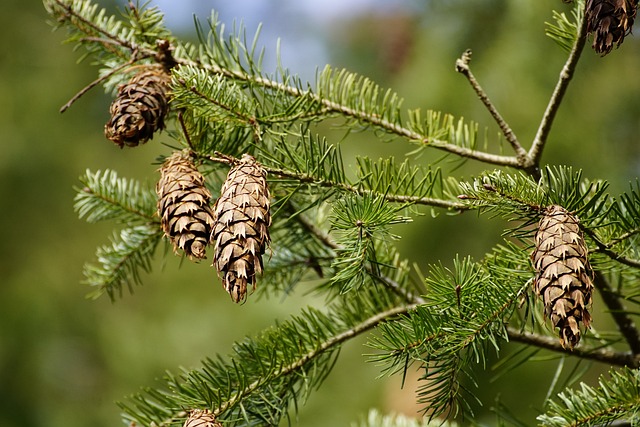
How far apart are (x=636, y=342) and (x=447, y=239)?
4.49 ft

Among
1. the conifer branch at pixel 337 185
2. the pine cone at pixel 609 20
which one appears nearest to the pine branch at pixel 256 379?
the conifer branch at pixel 337 185

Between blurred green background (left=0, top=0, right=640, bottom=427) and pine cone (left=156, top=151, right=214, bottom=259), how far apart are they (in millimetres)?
1324

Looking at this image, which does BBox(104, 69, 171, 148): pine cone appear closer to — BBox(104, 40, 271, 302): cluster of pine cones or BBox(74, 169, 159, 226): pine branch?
BBox(104, 40, 271, 302): cluster of pine cones

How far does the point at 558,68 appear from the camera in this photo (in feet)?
6.19

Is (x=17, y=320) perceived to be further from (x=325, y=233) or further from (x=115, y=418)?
(x=325, y=233)

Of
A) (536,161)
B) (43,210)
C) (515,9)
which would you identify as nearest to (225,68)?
(536,161)

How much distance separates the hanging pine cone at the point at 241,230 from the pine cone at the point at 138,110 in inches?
6.3

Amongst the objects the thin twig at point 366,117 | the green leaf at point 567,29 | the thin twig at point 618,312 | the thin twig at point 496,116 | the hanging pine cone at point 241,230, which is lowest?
the hanging pine cone at point 241,230

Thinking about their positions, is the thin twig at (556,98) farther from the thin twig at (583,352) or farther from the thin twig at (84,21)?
the thin twig at (84,21)

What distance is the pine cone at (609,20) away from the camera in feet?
2.15

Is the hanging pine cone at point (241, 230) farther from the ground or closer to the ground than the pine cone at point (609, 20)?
closer to the ground

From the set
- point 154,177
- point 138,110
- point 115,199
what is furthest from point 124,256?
point 154,177

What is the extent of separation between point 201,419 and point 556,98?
0.54m

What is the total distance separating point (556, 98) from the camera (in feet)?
2.69
